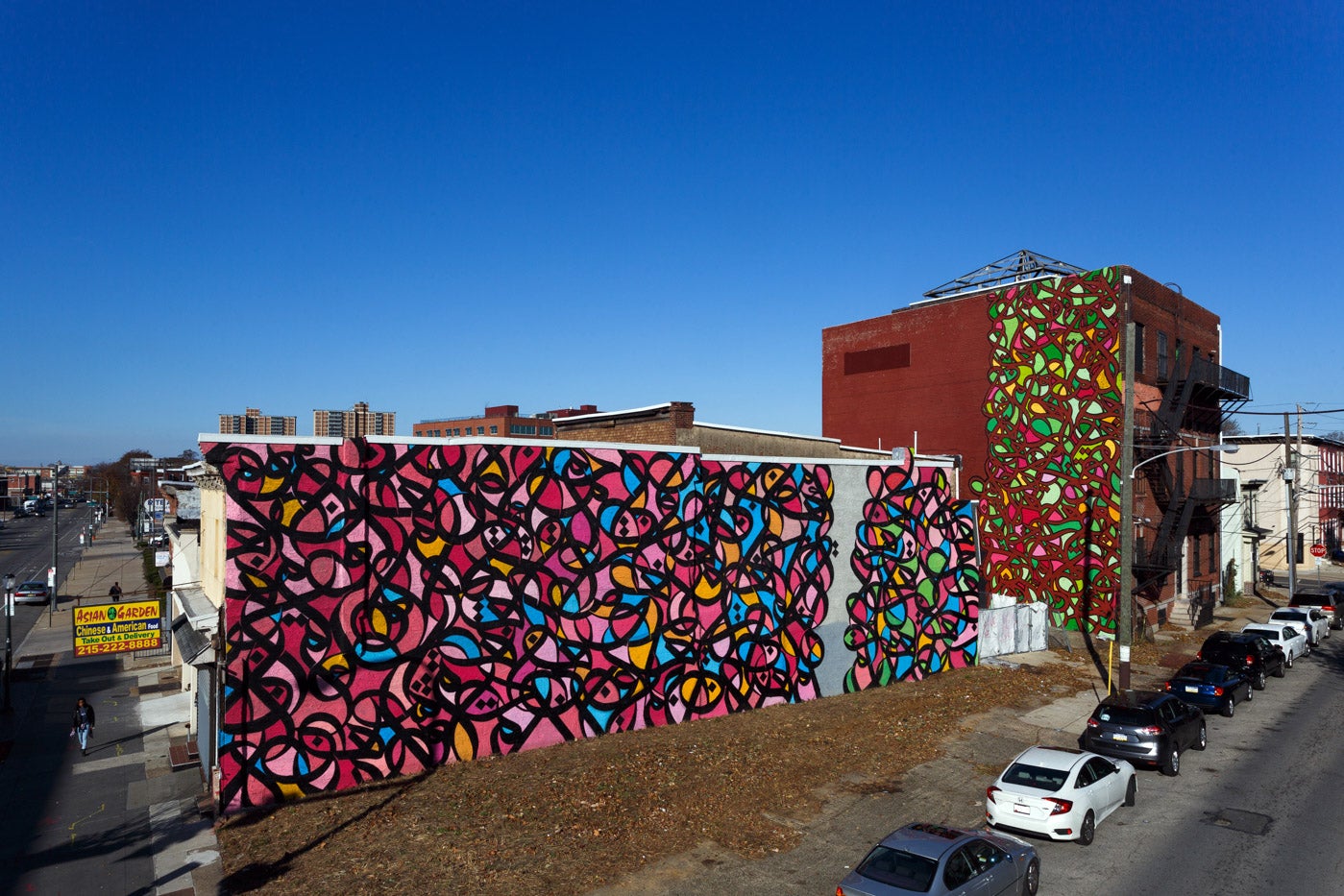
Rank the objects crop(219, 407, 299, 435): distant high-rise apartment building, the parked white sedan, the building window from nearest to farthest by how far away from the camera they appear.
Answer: the parked white sedan
the building window
crop(219, 407, 299, 435): distant high-rise apartment building

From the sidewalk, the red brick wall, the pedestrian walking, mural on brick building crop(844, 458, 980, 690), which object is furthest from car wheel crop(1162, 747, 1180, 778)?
the pedestrian walking

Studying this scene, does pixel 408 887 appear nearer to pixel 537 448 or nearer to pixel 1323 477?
pixel 537 448

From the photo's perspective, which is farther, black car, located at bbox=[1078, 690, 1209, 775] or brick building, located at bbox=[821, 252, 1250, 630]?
brick building, located at bbox=[821, 252, 1250, 630]

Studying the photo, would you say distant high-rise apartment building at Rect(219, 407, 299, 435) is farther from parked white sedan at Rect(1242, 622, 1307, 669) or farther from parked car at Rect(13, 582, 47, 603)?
parked white sedan at Rect(1242, 622, 1307, 669)

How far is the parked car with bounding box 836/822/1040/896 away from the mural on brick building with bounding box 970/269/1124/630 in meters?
23.0

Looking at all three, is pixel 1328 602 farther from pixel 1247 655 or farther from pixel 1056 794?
pixel 1056 794

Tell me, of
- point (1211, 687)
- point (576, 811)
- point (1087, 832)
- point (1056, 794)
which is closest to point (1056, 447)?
point (1211, 687)

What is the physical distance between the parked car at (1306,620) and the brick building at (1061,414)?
401 centimetres

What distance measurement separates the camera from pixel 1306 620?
32656mm

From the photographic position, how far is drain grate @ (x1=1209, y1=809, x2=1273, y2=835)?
1473 cm

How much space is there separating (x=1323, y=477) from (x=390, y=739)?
75.2 metres

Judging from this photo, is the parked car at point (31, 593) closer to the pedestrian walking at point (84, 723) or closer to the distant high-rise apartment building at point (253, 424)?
the distant high-rise apartment building at point (253, 424)

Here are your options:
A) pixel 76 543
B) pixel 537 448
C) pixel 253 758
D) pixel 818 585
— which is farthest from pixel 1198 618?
pixel 76 543

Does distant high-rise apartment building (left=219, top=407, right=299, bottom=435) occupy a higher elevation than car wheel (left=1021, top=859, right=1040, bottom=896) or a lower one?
higher
